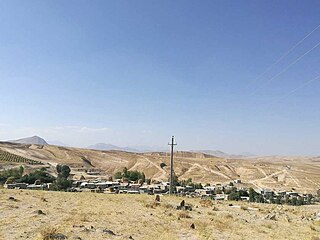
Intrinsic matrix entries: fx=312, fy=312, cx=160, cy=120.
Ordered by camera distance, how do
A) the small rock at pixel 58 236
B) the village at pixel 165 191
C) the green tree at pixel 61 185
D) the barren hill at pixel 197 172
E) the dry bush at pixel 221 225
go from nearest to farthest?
the small rock at pixel 58 236
the dry bush at pixel 221 225
the village at pixel 165 191
the green tree at pixel 61 185
the barren hill at pixel 197 172

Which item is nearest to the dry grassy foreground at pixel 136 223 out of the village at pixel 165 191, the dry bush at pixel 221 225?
the dry bush at pixel 221 225

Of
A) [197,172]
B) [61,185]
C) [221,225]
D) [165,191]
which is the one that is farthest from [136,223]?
[197,172]

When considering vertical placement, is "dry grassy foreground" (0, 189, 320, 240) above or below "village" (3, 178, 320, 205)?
above

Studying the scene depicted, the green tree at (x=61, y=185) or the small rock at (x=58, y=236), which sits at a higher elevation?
the small rock at (x=58, y=236)

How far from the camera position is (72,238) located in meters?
15.1

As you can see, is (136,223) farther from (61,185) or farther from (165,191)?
(61,185)

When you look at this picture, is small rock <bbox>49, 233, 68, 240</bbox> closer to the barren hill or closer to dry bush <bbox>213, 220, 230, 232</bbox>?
dry bush <bbox>213, 220, 230, 232</bbox>

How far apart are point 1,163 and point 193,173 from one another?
74313 millimetres

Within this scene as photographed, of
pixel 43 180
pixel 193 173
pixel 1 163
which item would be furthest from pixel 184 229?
pixel 193 173

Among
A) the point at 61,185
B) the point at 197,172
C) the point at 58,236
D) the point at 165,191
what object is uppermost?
the point at 58,236

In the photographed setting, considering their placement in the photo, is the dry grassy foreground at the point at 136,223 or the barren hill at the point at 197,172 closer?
the dry grassy foreground at the point at 136,223

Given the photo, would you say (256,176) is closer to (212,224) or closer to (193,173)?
(193,173)

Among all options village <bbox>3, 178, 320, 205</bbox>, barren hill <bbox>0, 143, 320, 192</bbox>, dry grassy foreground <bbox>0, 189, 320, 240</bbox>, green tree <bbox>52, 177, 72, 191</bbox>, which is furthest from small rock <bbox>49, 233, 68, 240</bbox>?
barren hill <bbox>0, 143, 320, 192</bbox>

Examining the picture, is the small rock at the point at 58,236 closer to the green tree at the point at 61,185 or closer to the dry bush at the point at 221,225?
the dry bush at the point at 221,225
